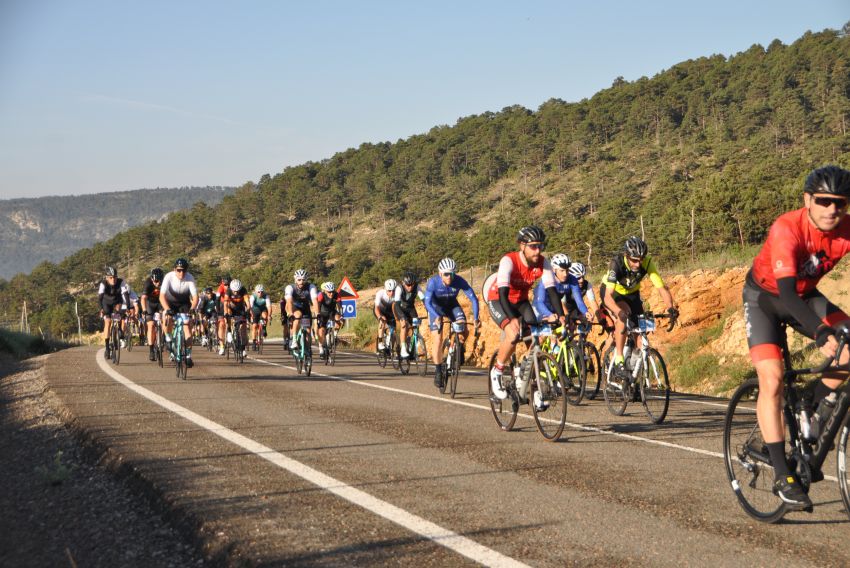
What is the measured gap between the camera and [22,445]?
9461 millimetres

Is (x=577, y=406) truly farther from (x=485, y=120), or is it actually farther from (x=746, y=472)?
(x=485, y=120)

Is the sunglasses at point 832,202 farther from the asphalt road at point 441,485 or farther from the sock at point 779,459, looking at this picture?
the asphalt road at point 441,485

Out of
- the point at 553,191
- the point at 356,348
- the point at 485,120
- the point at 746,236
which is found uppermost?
the point at 485,120

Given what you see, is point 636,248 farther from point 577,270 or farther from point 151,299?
point 151,299

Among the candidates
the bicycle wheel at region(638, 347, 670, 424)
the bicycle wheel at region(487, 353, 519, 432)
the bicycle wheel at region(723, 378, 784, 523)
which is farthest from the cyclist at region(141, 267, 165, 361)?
the bicycle wheel at region(723, 378, 784, 523)

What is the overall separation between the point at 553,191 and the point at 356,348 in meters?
73.8

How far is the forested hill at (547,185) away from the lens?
187ft

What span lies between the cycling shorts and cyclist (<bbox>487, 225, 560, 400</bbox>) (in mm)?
3890

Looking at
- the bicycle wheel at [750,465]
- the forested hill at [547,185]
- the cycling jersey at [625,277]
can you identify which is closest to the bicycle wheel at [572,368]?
the cycling jersey at [625,277]

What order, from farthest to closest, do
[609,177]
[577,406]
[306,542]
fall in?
[609,177], [577,406], [306,542]

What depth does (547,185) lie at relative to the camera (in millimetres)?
107500

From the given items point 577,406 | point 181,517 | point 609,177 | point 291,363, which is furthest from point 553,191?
point 181,517

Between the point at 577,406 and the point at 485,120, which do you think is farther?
the point at 485,120

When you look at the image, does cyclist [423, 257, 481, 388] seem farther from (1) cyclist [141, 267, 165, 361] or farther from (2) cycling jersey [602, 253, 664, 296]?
(1) cyclist [141, 267, 165, 361]
